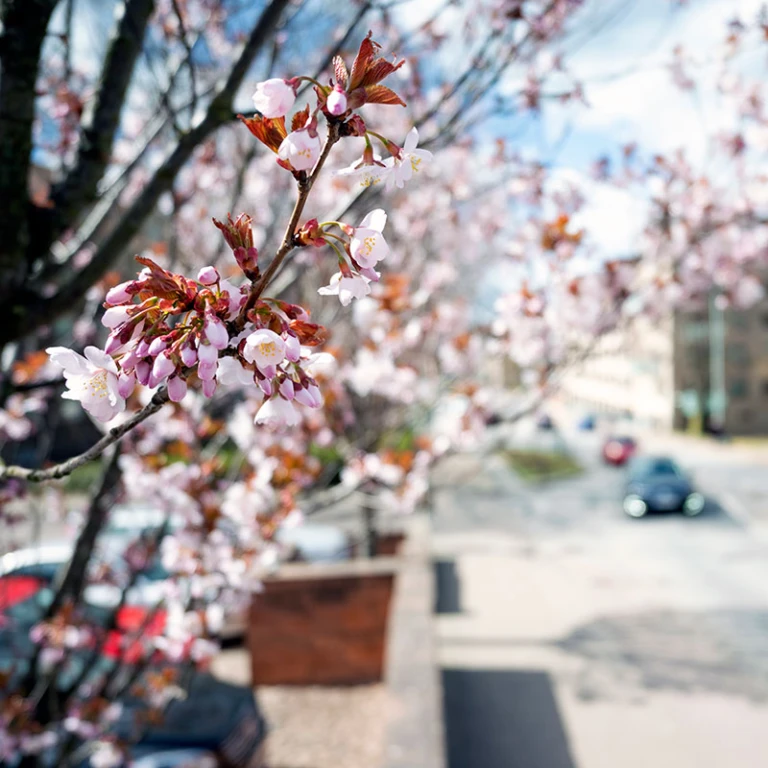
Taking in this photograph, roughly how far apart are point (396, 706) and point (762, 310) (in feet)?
109

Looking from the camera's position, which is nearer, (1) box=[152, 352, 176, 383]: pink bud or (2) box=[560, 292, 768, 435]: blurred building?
(1) box=[152, 352, 176, 383]: pink bud

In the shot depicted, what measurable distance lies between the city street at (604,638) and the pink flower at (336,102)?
4.58 metres

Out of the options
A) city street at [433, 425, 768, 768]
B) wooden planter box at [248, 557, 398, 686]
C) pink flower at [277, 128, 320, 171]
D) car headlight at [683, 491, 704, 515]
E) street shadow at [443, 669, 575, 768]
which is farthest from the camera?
car headlight at [683, 491, 704, 515]

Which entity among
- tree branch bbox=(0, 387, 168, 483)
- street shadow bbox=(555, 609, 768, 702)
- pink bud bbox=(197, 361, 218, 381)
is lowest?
street shadow bbox=(555, 609, 768, 702)

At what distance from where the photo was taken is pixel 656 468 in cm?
1490

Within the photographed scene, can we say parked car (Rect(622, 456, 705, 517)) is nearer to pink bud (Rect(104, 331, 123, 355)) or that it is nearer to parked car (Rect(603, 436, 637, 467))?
parked car (Rect(603, 436, 637, 467))

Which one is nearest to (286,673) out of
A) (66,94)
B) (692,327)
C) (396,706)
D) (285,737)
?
(285,737)

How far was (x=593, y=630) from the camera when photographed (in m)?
7.16

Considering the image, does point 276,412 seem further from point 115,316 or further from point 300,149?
point 300,149

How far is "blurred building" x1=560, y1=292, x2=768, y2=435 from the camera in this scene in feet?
101

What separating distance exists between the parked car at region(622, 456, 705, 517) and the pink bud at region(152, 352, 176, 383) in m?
14.1

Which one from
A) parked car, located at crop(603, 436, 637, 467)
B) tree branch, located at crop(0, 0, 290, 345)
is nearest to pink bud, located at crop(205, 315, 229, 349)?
tree branch, located at crop(0, 0, 290, 345)

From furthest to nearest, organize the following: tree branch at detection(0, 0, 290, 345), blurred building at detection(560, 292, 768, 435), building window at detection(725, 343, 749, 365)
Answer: building window at detection(725, 343, 749, 365), blurred building at detection(560, 292, 768, 435), tree branch at detection(0, 0, 290, 345)

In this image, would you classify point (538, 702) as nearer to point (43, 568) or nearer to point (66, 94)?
point (43, 568)
